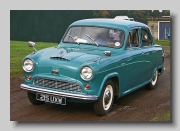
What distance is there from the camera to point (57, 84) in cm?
622

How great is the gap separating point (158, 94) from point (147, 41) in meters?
1.23

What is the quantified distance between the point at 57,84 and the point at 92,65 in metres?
0.68

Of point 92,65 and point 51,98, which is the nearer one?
point 92,65

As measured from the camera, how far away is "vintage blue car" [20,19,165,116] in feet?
20.0

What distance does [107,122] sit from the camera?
6.21m

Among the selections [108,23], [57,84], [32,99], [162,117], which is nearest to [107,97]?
[57,84]

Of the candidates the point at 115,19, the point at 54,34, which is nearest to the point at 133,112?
the point at 115,19

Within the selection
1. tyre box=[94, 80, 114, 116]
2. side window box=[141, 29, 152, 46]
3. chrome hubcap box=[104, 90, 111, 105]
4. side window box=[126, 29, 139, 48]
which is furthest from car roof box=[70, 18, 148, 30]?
chrome hubcap box=[104, 90, 111, 105]

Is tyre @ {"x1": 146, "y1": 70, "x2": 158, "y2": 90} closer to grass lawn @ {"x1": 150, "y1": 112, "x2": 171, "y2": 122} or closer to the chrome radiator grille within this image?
grass lawn @ {"x1": 150, "y1": 112, "x2": 171, "y2": 122}

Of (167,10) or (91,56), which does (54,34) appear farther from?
(167,10)

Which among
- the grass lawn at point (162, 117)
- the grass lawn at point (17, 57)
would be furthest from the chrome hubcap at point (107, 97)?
the grass lawn at point (17, 57)

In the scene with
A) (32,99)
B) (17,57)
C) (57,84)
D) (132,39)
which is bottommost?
(32,99)

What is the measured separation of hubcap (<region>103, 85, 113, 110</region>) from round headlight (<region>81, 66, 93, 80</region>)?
0.53 meters

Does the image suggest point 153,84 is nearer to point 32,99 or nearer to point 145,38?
point 145,38
